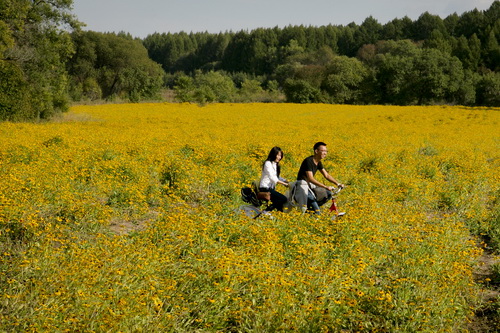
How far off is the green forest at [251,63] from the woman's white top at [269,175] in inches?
718

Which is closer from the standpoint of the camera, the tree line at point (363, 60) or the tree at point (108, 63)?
the tree line at point (363, 60)

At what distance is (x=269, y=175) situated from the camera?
310 inches

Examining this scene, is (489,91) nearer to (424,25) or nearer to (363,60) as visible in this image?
(363,60)

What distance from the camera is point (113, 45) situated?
240ft

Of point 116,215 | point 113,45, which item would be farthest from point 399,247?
point 113,45

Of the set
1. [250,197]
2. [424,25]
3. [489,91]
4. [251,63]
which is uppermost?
[424,25]

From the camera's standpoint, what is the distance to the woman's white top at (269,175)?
25.7 ft

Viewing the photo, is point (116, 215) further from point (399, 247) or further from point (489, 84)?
point (489, 84)

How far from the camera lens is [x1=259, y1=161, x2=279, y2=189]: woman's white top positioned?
7.85 metres

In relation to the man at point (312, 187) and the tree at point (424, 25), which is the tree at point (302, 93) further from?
the tree at point (424, 25)

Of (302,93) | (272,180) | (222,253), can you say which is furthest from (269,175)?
(302,93)

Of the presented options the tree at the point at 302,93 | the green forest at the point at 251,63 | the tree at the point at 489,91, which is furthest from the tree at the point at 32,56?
the tree at the point at 489,91

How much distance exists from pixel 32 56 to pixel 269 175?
20.6m

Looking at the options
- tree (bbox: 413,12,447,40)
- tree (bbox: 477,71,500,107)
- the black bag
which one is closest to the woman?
the black bag
